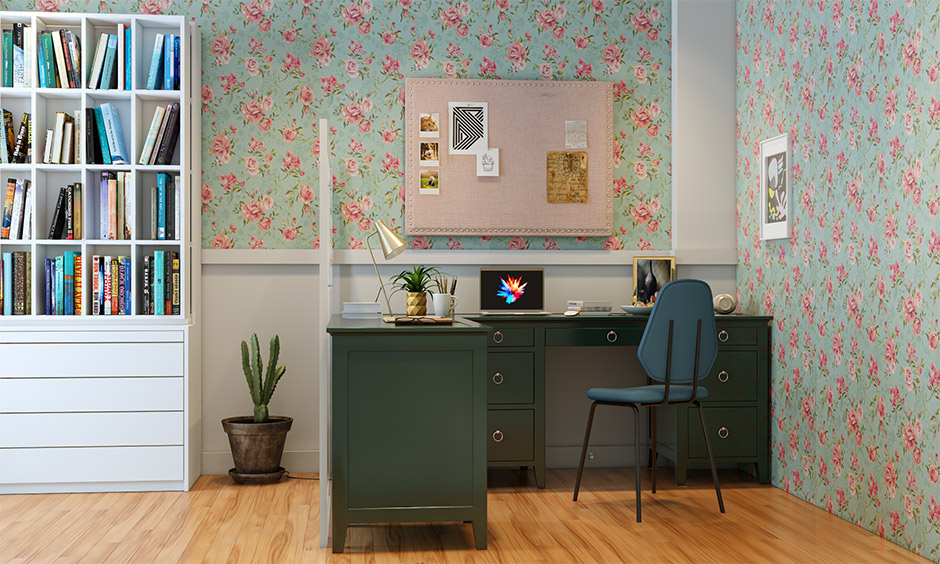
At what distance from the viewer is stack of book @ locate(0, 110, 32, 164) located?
151 inches

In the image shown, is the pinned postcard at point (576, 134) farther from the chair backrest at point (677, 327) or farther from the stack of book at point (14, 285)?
the stack of book at point (14, 285)

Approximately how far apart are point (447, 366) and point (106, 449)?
6.06 feet

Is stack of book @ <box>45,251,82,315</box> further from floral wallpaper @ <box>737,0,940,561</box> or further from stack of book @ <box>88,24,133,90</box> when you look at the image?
floral wallpaper @ <box>737,0,940,561</box>

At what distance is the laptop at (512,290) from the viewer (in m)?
4.20

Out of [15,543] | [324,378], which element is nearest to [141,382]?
[15,543]

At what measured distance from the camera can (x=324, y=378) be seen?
2914 mm

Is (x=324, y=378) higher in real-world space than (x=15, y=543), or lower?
higher

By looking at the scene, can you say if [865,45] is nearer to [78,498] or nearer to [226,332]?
[226,332]

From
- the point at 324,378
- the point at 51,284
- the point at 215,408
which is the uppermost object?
the point at 51,284

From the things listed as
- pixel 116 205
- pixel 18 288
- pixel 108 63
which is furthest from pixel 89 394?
pixel 108 63

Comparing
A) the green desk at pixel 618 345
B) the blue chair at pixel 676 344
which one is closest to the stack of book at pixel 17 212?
the green desk at pixel 618 345

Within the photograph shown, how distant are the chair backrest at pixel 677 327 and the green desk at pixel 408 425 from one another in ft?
2.72

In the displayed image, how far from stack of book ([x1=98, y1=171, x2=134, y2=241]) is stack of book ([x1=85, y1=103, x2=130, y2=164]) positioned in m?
0.09

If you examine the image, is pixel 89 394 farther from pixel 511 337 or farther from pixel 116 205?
pixel 511 337
